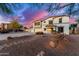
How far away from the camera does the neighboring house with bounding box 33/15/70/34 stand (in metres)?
1.11

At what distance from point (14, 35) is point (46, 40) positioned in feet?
0.80

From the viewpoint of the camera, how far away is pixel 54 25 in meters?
1.12

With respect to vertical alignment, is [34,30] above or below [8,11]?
below

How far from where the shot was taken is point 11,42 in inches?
44.1

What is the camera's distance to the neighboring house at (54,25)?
1107 mm

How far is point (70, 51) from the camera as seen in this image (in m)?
1.10

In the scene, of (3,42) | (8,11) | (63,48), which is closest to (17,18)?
(8,11)

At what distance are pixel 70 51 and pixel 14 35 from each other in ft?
1.42

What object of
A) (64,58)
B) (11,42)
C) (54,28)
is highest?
(54,28)

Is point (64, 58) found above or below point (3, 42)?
below

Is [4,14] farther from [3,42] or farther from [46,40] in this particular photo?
[46,40]

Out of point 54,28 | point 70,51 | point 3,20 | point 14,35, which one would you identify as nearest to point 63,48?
point 70,51

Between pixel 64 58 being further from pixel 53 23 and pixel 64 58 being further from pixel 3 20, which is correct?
pixel 3 20

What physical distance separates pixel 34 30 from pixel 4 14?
26 cm
